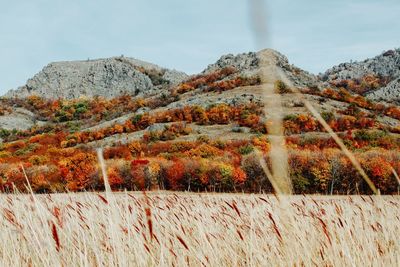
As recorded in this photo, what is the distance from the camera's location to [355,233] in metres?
3.57

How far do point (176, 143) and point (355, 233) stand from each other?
118ft

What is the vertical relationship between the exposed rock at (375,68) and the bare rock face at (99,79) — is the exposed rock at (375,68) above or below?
below

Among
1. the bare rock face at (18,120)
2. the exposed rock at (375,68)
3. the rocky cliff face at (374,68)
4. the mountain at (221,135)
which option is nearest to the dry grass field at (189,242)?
the mountain at (221,135)

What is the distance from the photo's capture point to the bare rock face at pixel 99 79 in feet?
448

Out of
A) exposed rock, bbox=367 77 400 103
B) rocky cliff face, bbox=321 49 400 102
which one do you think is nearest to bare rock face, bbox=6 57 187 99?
rocky cliff face, bbox=321 49 400 102

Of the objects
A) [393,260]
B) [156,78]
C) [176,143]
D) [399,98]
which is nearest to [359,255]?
[393,260]

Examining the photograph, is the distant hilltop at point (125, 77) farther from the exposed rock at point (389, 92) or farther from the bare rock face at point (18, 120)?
the bare rock face at point (18, 120)

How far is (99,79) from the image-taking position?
471ft

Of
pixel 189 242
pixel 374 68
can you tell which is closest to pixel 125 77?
pixel 374 68

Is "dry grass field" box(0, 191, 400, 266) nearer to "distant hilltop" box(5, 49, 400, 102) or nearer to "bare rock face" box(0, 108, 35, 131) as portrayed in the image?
"bare rock face" box(0, 108, 35, 131)

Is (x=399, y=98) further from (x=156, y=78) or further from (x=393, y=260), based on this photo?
(x=393, y=260)

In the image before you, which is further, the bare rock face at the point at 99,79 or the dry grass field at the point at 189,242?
the bare rock face at the point at 99,79

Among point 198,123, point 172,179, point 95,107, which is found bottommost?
point 172,179

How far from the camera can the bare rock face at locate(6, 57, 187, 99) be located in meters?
136
